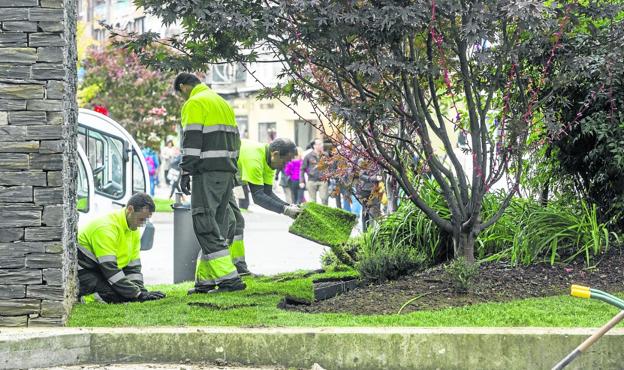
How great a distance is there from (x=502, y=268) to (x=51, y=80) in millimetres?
3843

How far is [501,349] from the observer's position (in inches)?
285

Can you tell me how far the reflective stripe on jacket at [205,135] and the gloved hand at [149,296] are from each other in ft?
3.33

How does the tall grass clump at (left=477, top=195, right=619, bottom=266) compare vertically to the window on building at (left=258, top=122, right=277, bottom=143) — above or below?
below

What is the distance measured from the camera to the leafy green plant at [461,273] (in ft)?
28.5

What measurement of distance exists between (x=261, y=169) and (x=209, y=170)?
2.31 m

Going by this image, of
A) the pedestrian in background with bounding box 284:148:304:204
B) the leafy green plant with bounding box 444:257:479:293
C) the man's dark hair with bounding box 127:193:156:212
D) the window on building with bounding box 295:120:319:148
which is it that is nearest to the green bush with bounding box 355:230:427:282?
the leafy green plant with bounding box 444:257:479:293

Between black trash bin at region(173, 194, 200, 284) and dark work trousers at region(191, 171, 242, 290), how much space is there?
8.19ft

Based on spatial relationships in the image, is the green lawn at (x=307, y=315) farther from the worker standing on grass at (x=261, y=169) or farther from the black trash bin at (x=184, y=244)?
the black trash bin at (x=184, y=244)

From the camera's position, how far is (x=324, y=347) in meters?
7.33

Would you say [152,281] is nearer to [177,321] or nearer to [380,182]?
[380,182]

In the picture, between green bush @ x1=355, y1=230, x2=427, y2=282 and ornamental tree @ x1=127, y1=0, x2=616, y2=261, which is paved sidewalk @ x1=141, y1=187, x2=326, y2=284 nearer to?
green bush @ x1=355, y1=230, x2=427, y2=282

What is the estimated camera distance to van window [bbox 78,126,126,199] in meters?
17.8

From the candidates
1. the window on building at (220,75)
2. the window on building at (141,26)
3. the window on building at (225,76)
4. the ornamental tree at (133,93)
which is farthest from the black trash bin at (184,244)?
the window on building at (220,75)

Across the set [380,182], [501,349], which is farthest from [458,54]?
[380,182]
